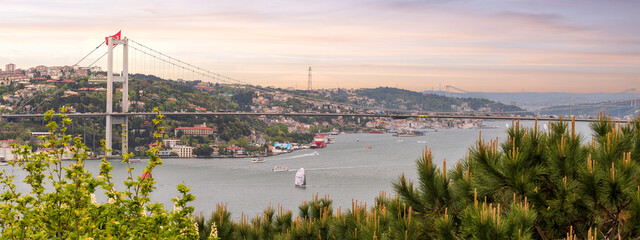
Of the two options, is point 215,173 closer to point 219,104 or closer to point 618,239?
point 219,104

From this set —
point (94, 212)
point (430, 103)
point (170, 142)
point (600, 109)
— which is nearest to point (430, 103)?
point (430, 103)

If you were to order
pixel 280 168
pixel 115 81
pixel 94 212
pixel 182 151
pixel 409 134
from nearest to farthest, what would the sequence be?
pixel 94 212
pixel 280 168
pixel 115 81
pixel 182 151
pixel 409 134

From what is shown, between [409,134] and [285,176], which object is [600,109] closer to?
[409,134]

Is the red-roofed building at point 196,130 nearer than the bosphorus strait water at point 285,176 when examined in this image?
No

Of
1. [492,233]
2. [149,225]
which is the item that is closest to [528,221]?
[492,233]

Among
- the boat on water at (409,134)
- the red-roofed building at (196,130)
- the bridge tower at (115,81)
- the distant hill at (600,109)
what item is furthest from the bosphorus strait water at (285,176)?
the boat on water at (409,134)

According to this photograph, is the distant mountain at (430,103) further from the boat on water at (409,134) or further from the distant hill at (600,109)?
the distant hill at (600,109)

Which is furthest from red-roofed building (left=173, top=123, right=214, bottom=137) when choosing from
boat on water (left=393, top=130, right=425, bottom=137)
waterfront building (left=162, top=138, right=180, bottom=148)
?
boat on water (left=393, top=130, right=425, bottom=137)

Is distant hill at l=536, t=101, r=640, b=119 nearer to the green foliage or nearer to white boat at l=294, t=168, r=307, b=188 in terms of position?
white boat at l=294, t=168, r=307, b=188
